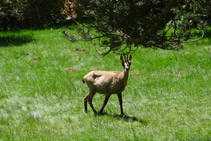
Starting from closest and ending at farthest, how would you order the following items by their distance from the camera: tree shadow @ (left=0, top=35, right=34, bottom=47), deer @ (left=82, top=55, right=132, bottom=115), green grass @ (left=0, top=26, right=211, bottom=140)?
green grass @ (left=0, top=26, right=211, bottom=140), deer @ (left=82, top=55, right=132, bottom=115), tree shadow @ (left=0, top=35, right=34, bottom=47)

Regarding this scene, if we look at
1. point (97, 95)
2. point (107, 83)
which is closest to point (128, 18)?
point (107, 83)

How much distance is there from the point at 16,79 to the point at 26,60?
9.53 feet

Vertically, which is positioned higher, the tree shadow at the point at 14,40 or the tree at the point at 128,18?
the tree at the point at 128,18

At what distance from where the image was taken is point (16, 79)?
13141 millimetres

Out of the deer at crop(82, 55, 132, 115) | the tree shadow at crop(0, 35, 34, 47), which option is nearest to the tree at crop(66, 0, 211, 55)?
the deer at crop(82, 55, 132, 115)

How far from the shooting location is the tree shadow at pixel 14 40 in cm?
1867

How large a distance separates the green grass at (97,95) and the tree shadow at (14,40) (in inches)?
9.1

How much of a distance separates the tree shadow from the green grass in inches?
9.1

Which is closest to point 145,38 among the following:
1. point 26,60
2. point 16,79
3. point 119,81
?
point 119,81

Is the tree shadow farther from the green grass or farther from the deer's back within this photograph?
the deer's back

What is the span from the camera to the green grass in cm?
779

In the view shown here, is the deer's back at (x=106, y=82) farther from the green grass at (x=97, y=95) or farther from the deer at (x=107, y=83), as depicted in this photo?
the green grass at (x=97, y=95)

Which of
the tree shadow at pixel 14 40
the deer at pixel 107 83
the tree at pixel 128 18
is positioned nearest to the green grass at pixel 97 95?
the tree shadow at pixel 14 40

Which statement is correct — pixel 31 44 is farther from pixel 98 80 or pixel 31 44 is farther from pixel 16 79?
pixel 98 80
